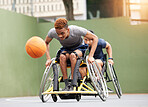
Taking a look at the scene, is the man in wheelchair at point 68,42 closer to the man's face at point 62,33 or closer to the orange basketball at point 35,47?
the man's face at point 62,33

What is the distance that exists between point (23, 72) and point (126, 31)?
266cm

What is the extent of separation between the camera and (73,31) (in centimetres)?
511

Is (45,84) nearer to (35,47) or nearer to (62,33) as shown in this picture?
(35,47)

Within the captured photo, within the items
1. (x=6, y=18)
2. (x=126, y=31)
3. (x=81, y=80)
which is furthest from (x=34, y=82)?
(x=81, y=80)

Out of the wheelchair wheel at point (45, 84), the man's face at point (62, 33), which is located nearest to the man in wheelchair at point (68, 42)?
the man's face at point (62, 33)

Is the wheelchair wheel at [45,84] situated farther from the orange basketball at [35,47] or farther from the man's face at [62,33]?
the man's face at [62,33]

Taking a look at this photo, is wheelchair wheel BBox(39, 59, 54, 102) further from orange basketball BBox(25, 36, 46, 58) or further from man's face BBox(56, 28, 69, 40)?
man's face BBox(56, 28, 69, 40)

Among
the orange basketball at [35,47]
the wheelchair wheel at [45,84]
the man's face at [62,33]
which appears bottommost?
the wheelchair wheel at [45,84]

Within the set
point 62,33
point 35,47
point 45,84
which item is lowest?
point 45,84

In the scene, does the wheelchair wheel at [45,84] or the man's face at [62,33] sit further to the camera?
the wheelchair wheel at [45,84]

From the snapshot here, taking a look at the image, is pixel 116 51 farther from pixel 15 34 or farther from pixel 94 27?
pixel 15 34

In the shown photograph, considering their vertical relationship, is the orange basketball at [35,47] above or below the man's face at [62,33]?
below

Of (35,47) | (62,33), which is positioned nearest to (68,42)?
(62,33)

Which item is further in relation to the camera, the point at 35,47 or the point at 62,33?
the point at 35,47
